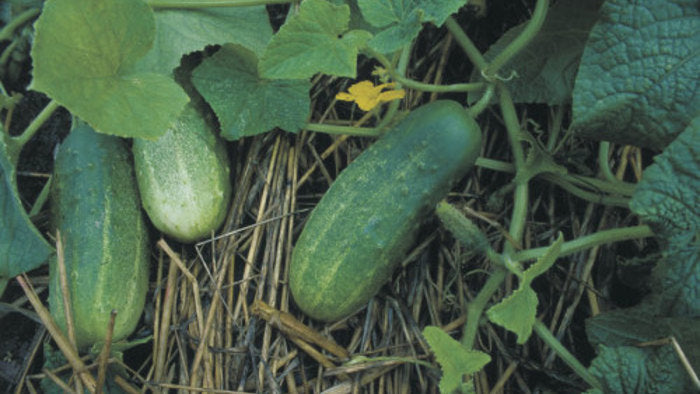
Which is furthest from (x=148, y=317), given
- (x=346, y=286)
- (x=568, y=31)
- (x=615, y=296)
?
(x=568, y=31)

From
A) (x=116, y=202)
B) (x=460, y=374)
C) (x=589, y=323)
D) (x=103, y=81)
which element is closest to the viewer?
(x=460, y=374)

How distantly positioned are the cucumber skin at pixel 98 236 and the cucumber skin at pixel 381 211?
1.72 ft

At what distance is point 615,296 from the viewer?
78.4 inches

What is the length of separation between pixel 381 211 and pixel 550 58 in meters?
0.79

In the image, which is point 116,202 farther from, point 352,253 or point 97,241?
point 352,253

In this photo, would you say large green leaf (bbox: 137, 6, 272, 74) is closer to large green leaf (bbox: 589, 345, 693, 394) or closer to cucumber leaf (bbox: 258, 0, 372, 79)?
cucumber leaf (bbox: 258, 0, 372, 79)

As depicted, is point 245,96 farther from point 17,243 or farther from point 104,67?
point 17,243

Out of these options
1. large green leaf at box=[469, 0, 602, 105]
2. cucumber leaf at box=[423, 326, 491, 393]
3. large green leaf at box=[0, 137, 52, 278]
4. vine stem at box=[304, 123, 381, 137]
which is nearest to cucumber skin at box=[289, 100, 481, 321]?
vine stem at box=[304, 123, 381, 137]

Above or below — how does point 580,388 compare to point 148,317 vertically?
above

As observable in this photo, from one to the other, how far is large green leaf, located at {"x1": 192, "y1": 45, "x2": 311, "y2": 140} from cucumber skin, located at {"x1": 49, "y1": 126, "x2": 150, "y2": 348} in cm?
39

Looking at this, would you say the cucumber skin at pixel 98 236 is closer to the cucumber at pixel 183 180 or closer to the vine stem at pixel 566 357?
the cucumber at pixel 183 180

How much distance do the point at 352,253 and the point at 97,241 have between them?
792 millimetres

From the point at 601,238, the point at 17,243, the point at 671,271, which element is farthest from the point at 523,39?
the point at 17,243

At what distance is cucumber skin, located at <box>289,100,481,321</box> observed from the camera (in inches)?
72.9
